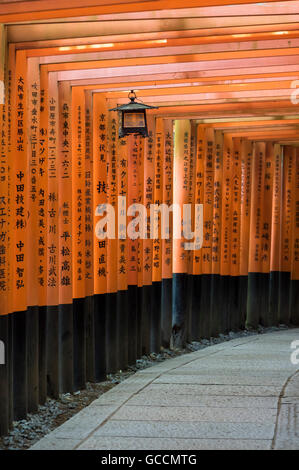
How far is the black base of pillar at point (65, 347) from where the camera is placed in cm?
852

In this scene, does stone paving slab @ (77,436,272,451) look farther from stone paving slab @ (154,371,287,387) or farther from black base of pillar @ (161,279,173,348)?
black base of pillar @ (161,279,173,348)

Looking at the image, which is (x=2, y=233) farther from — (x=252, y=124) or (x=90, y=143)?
(x=252, y=124)

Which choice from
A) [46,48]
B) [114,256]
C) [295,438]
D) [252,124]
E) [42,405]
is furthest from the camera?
[252,124]

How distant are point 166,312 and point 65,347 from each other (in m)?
3.83

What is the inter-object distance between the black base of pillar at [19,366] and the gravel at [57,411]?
134 mm

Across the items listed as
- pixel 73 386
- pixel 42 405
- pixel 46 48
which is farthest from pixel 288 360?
pixel 46 48

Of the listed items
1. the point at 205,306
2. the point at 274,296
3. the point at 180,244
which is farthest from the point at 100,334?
the point at 274,296

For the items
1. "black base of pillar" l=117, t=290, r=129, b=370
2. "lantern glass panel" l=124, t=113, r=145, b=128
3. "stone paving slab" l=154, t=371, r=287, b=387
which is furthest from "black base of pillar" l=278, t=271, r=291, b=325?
"lantern glass panel" l=124, t=113, r=145, b=128

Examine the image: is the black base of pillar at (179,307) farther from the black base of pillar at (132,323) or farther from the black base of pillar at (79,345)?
the black base of pillar at (79,345)

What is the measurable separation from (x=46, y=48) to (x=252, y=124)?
20.3ft

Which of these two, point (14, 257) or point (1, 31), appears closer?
point (1, 31)

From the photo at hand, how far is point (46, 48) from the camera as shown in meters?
7.25

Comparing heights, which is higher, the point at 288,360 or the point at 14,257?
the point at 14,257

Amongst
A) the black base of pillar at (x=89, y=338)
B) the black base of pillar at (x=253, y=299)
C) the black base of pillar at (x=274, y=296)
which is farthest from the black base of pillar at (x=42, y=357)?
the black base of pillar at (x=274, y=296)
